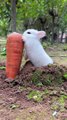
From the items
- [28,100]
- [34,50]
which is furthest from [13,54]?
[28,100]

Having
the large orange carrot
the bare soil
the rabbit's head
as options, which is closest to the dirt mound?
the bare soil

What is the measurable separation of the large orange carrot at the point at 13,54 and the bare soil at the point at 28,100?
0.40ft

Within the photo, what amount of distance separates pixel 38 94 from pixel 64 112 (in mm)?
600

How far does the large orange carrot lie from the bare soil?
12 centimetres

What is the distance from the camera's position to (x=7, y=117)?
8.87 ft

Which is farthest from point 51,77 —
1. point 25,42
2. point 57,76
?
point 25,42

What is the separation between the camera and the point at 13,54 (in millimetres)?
3900

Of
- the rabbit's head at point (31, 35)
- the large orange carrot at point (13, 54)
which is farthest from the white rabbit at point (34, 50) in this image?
the large orange carrot at point (13, 54)

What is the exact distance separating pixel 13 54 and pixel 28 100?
3.23 ft

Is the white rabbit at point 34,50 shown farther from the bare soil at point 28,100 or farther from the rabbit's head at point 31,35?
the bare soil at point 28,100

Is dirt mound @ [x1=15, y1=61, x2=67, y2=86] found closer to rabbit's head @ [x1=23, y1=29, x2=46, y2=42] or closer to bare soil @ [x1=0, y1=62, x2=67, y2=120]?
bare soil @ [x1=0, y1=62, x2=67, y2=120]

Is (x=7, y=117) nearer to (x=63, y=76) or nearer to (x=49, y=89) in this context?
(x=49, y=89)

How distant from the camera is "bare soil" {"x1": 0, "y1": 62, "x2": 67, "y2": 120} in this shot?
2760mm

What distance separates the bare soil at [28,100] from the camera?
2.76 metres
